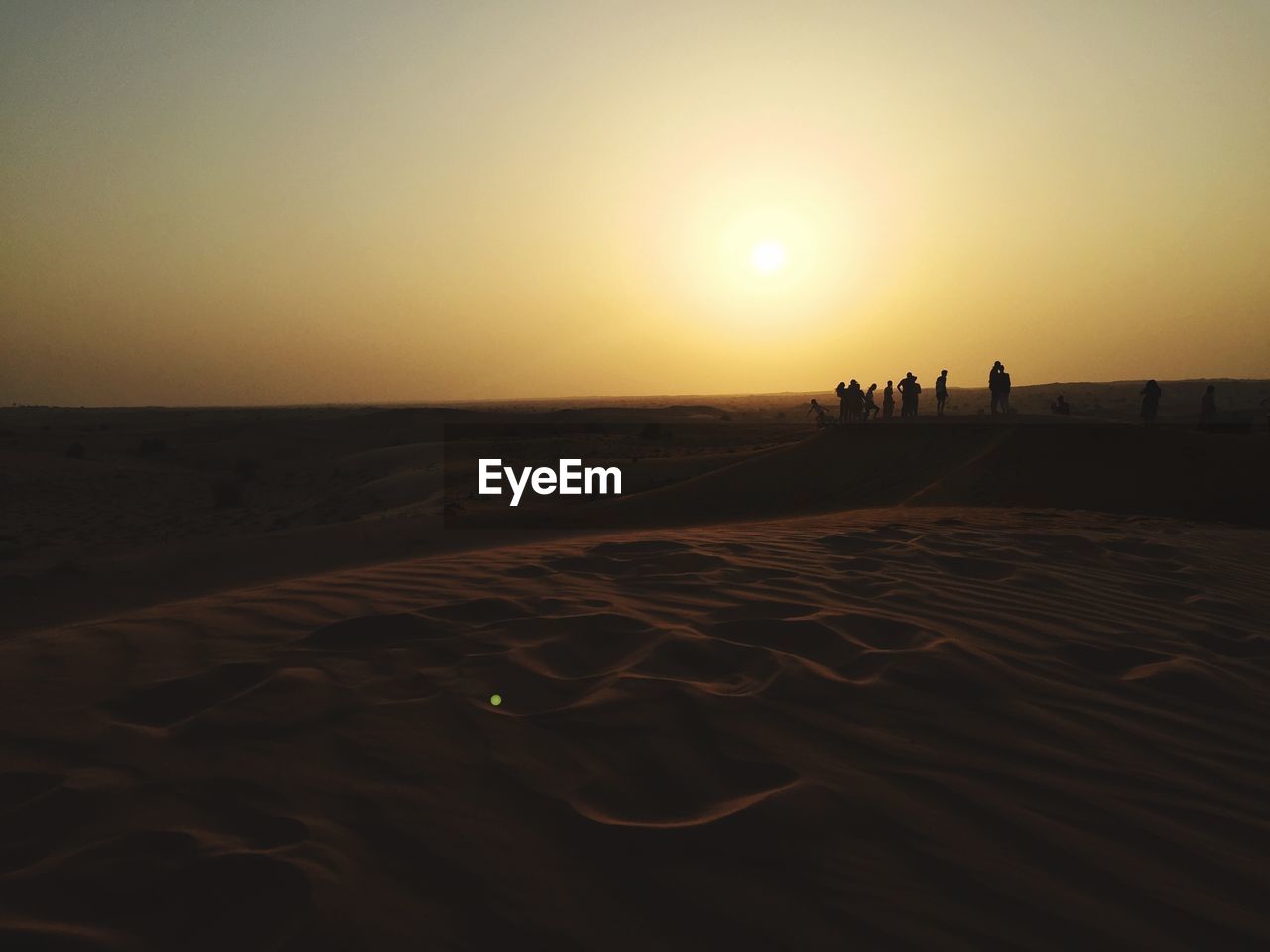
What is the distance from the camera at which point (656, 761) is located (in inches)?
107

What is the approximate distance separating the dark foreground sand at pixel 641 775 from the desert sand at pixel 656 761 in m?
0.01

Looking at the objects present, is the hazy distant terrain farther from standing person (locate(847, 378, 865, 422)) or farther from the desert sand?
standing person (locate(847, 378, 865, 422))

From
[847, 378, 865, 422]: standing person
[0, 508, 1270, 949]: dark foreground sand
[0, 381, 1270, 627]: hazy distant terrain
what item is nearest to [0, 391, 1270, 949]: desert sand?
[0, 508, 1270, 949]: dark foreground sand

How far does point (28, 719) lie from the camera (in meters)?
3.06

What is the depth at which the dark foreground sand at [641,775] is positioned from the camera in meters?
1.89

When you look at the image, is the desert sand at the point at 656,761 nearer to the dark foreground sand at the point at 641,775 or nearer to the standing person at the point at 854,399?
the dark foreground sand at the point at 641,775

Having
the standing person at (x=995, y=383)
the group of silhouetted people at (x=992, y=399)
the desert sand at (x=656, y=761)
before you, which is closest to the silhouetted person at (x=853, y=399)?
the group of silhouetted people at (x=992, y=399)

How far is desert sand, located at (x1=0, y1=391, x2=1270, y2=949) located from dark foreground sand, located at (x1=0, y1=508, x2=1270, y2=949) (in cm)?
1

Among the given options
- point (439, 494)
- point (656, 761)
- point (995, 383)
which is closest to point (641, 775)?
point (656, 761)

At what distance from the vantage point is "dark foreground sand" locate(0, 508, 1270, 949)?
1.89m

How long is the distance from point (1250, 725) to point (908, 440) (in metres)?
16.3

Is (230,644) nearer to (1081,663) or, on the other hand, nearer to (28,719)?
(28,719)

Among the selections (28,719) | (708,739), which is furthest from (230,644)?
(708,739)

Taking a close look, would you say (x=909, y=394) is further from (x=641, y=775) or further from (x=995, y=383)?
(x=641, y=775)
